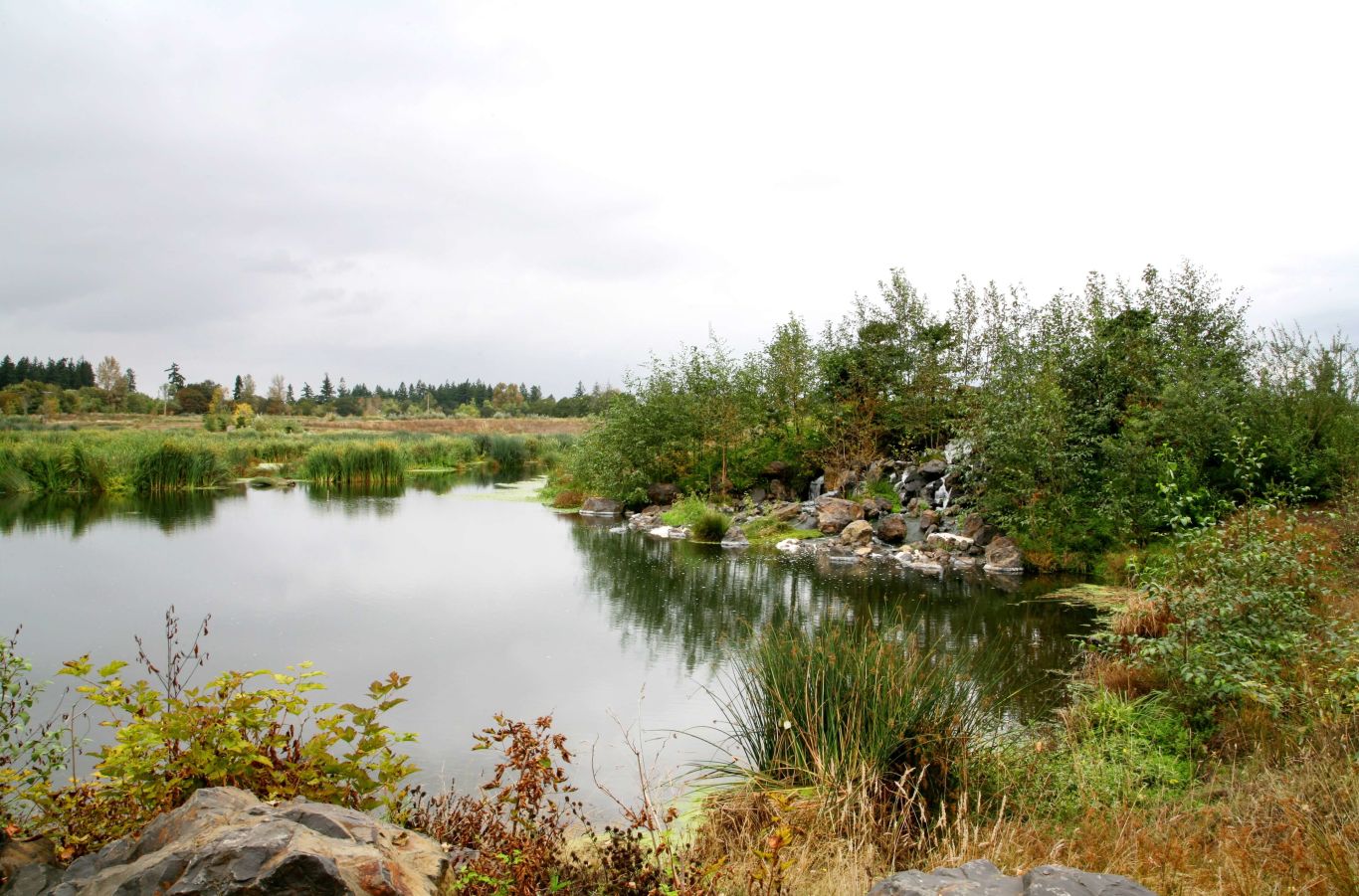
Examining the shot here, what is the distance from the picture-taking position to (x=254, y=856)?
2.00m

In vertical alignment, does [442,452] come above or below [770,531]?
above

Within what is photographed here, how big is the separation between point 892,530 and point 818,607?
5831mm

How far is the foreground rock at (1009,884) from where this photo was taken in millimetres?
1954

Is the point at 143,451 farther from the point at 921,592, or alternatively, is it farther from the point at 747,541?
the point at 921,592

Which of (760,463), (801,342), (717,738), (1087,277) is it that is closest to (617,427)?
(760,463)

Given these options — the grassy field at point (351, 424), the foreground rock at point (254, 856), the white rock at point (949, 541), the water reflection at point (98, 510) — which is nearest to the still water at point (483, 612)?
the water reflection at point (98, 510)

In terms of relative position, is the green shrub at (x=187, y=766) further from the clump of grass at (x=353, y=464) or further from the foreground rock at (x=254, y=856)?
the clump of grass at (x=353, y=464)

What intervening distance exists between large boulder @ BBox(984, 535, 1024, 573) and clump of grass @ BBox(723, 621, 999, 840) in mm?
8589

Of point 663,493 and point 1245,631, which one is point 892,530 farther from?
point 1245,631

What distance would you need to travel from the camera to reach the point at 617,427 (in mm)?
21109

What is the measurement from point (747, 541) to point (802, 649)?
11.0 m

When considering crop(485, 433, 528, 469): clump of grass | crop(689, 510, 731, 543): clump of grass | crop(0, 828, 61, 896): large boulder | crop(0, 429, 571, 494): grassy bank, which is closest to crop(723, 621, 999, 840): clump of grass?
crop(0, 828, 61, 896): large boulder

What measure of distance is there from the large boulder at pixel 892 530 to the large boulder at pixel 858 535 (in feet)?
0.90

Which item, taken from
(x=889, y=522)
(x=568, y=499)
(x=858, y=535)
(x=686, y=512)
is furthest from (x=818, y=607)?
(x=568, y=499)
